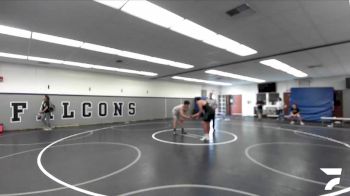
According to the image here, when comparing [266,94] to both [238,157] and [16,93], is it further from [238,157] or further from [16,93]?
[16,93]

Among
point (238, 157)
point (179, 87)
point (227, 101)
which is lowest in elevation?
point (238, 157)

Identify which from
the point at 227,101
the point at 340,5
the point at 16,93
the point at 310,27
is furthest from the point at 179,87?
the point at 340,5

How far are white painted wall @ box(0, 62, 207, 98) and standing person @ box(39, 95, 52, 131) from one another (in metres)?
0.92

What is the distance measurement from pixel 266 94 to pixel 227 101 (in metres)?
4.02

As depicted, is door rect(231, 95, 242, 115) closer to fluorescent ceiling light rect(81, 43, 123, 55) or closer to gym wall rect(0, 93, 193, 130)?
gym wall rect(0, 93, 193, 130)

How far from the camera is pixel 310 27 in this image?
15.3 feet

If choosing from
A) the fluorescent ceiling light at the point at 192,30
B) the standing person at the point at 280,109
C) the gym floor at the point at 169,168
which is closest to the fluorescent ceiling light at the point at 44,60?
the gym floor at the point at 169,168

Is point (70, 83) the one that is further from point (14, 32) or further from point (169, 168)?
point (169, 168)

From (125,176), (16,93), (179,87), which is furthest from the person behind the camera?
(179,87)

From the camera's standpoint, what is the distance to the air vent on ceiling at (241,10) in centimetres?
364

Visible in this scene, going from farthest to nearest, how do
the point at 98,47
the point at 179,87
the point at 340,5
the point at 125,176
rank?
1. the point at 179,87
2. the point at 98,47
3. the point at 340,5
4. the point at 125,176

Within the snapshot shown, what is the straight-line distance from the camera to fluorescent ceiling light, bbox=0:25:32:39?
461 cm

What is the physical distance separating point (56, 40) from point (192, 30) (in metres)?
4.11

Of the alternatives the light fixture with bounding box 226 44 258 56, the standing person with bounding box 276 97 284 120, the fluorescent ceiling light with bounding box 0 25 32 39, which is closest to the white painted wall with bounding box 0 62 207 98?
the fluorescent ceiling light with bounding box 0 25 32 39
